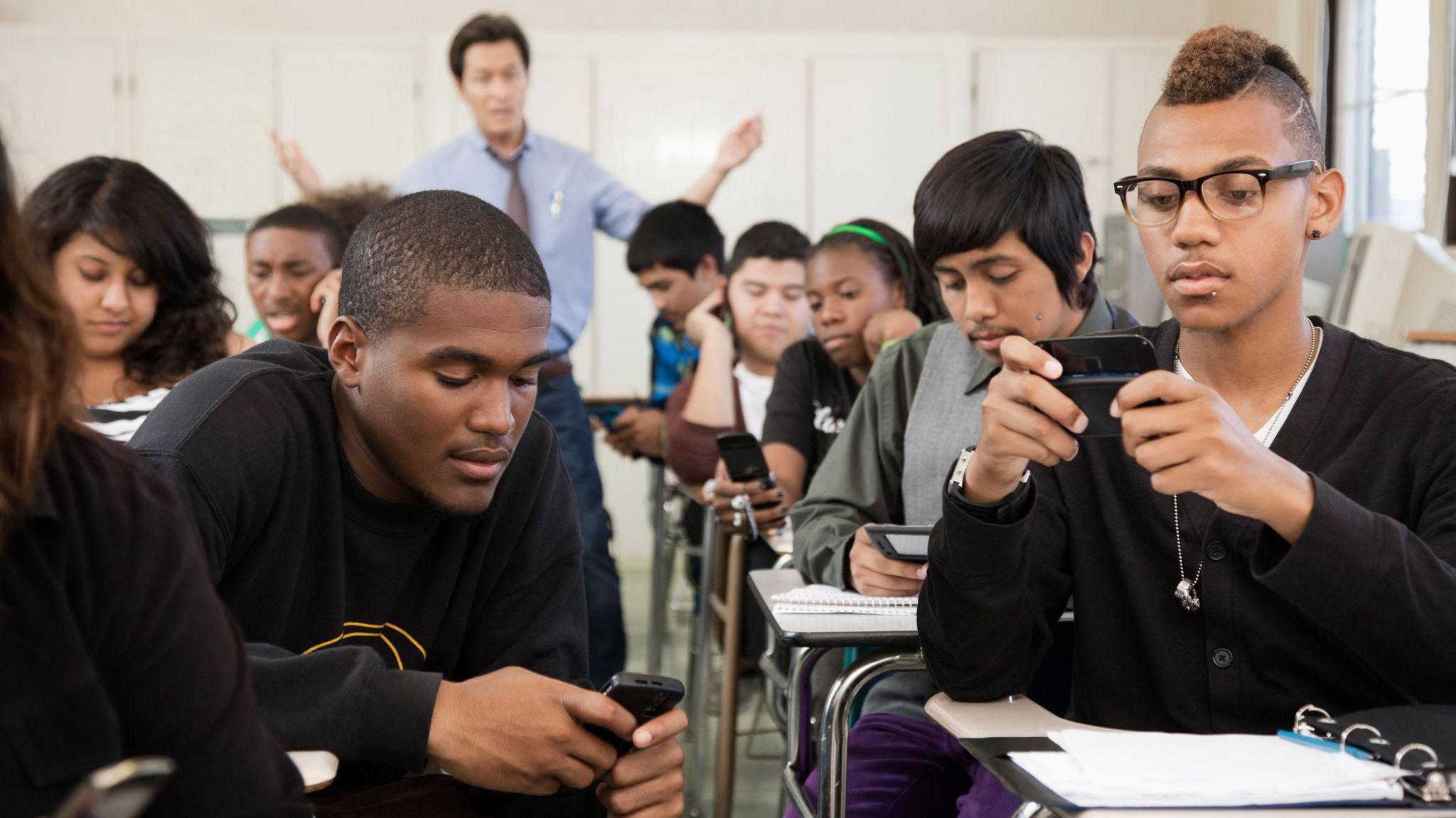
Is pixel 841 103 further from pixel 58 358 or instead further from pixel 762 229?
pixel 58 358

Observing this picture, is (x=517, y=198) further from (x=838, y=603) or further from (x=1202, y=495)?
(x=1202, y=495)

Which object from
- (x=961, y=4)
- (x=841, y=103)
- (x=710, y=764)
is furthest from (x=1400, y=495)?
(x=961, y=4)

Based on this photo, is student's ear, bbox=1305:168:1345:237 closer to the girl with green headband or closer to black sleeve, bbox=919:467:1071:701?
black sleeve, bbox=919:467:1071:701

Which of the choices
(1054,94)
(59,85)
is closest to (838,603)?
(1054,94)

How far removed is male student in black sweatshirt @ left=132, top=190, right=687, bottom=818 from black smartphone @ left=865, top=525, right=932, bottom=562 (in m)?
0.45

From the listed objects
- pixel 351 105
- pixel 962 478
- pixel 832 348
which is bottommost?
pixel 962 478

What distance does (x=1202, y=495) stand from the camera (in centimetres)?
129

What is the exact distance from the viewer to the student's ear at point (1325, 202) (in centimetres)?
150

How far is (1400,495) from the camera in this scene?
1.40m

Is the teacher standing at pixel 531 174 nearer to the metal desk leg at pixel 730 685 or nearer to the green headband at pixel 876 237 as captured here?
the green headband at pixel 876 237

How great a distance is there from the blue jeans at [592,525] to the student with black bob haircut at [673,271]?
1.02 feet

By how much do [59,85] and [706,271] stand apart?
4.45 metres

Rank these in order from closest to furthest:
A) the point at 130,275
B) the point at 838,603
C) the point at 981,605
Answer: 1. the point at 981,605
2. the point at 838,603
3. the point at 130,275

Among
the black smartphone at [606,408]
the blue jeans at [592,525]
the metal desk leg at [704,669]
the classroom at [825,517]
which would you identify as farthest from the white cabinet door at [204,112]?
the metal desk leg at [704,669]
